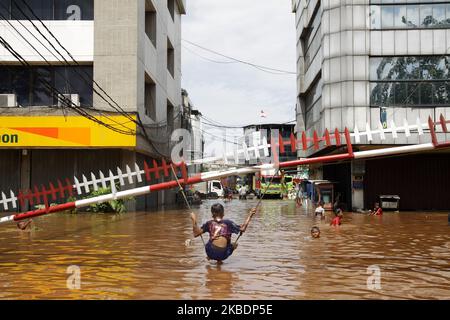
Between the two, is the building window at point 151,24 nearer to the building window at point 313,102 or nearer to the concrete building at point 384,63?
the concrete building at point 384,63

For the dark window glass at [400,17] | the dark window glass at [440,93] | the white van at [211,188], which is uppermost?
the dark window glass at [400,17]

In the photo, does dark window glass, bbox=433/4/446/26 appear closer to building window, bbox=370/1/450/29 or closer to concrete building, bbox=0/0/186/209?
building window, bbox=370/1/450/29

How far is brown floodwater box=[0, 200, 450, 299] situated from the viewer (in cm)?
902

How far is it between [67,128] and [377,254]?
20388mm

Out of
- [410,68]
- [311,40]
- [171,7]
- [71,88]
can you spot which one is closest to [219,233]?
[71,88]

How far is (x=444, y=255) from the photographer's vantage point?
13.9 meters

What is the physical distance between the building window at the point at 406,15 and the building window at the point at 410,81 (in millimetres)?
2062

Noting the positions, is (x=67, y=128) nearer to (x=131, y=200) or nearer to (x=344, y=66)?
(x=131, y=200)

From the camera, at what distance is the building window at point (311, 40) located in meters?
39.2

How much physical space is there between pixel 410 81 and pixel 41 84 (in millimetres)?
22177

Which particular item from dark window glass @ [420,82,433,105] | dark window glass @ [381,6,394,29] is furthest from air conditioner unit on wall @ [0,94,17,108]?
dark window glass @ [420,82,433,105]

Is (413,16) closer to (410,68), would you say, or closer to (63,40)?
(410,68)

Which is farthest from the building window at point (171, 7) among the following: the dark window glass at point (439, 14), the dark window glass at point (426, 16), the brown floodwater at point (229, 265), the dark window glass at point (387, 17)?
the brown floodwater at point (229, 265)
